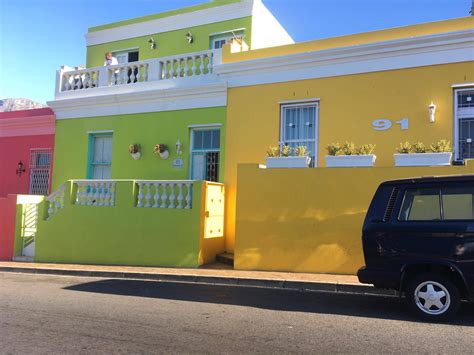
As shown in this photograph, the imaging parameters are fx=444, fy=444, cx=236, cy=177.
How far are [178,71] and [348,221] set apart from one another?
23.9ft

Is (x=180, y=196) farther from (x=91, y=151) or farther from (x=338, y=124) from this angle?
(x=91, y=151)

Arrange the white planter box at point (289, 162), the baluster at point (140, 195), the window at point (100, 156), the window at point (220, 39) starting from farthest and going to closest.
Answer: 1. the window at point (220, 39)
2. the window at point (100, 156)
3. the baluster at point (140, 195)
4. the white planter box at point (289, 162)

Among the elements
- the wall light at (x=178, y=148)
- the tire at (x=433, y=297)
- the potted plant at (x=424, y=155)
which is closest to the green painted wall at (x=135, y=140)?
the wall light at (x=178, y=148)

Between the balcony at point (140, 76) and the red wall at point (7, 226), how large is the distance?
3.99 m

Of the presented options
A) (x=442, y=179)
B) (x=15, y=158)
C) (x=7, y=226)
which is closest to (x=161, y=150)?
(x=7, y=226)

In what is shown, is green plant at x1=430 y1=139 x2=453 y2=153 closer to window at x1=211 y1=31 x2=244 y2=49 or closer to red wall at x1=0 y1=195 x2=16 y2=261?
window at x1=211 y1=31 x2=244 y2=49

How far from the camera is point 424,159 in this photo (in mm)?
8867

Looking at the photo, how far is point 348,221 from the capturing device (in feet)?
31.0

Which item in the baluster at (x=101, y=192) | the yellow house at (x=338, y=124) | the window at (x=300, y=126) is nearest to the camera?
the yellow house at (x=338, y=124)

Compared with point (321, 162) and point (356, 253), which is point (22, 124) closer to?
point (321, 162)

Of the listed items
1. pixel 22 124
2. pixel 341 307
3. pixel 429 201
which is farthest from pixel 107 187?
pixel 429 201

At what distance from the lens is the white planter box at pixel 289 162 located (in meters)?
10.1

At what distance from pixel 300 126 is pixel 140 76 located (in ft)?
18.9

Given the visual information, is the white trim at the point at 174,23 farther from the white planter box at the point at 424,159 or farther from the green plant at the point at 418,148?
the white planter box at the point at 424,159
